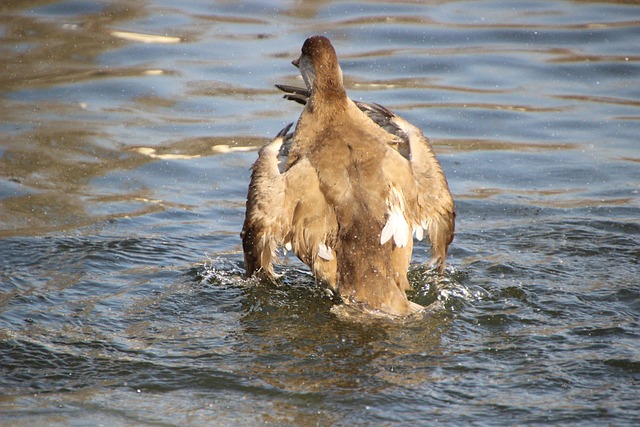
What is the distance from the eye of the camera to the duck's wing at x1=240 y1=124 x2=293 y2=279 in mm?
6367

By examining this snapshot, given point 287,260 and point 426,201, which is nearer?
point 426,201

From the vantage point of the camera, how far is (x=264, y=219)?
639cm

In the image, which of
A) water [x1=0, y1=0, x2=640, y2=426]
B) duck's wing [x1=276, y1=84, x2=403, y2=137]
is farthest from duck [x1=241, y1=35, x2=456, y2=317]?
duck's wing [x1=276, y1=84, x2=403, y2=137]

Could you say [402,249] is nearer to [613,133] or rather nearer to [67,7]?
[613,133]

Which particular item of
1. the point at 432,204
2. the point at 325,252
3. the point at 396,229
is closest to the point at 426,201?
the point at 432,204

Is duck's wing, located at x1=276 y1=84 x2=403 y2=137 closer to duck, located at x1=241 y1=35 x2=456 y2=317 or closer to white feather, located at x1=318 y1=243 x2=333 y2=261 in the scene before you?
duck, located at x1=241 y1=35 x2=456 y2=317

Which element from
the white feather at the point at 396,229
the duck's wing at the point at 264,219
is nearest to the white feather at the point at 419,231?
the white feather at the point at 396,229

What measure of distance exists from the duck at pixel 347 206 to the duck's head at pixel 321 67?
1 centimetres

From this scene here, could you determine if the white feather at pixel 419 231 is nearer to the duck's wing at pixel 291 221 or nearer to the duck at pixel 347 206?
the duck at pixel 347 206

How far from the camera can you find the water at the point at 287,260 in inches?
197

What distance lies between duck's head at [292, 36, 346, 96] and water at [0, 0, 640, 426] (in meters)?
1.44

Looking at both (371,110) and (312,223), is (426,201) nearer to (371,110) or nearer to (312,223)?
(312,223)

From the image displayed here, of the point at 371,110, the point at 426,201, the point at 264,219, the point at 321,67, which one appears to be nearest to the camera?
the point at 264,219

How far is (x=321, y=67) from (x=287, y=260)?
5.19ft
